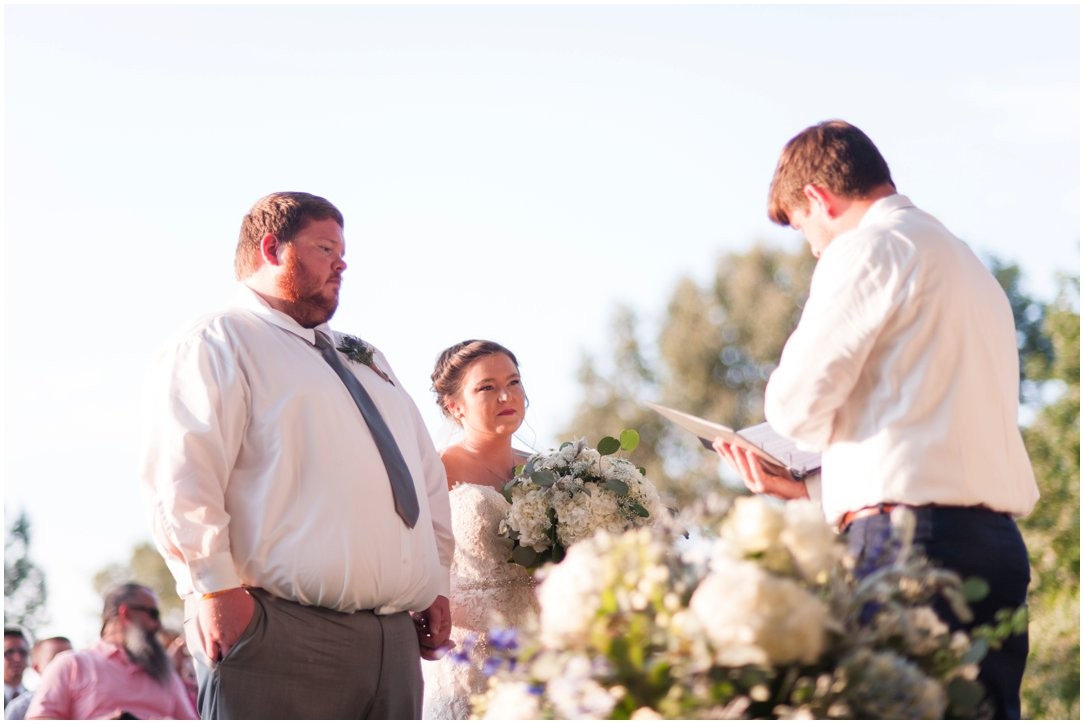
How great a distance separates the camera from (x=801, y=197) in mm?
4168

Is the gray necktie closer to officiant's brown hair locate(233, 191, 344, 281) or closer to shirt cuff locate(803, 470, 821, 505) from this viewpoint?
officiant's brown hair locate(233, 191, 344, 281)

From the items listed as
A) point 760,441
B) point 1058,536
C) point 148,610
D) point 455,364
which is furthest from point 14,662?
point 1058,536

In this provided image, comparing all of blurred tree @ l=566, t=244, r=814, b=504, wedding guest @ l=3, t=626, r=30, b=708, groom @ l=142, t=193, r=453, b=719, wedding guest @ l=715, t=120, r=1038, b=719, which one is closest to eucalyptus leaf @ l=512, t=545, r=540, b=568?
groom @ l=142, t=193, r=453, b=719

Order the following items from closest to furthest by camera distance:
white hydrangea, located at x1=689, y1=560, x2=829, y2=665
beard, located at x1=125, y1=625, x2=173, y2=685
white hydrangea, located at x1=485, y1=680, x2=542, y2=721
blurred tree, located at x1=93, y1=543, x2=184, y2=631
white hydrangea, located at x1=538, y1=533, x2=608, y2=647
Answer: white hydrangea, located at x1=689, y1=560, x2=829, y2=665 < white hydrangea, located at x1=538, y1=533, x2=608, y2=647 < white hydrangea, located at x1=485, y1=680, x2=542, y2=721 < beard, located at x1=125, y1=625, x2=173, y2=685 < blurred tree, located at x1=93, y1=543, x2=184, y2=631

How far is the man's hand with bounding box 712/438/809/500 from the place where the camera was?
A: 4.28m

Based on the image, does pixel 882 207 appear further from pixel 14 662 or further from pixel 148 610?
pixel 14 662

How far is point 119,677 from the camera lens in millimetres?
7906

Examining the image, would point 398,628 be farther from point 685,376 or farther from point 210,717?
point 685,376

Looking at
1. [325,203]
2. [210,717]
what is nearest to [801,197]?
[325,203]

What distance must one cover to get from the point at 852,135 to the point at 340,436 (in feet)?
6.46

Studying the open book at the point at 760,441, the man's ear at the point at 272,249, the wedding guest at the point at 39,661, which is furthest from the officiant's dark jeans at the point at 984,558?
the wedding guest at the point at 39,661

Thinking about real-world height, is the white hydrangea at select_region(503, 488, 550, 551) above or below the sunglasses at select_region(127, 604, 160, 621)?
above

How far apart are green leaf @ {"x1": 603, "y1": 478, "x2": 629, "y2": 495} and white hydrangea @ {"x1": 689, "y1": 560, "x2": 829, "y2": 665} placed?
377cm

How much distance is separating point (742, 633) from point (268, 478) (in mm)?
2488
